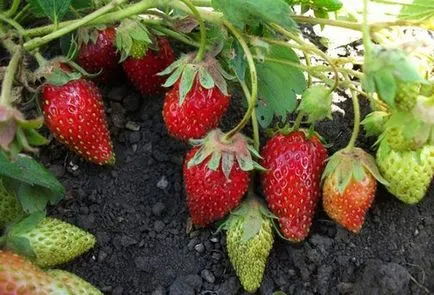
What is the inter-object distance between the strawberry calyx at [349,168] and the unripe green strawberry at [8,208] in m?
0.60

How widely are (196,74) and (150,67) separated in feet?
0.71

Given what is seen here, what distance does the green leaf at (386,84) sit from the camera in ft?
4.65

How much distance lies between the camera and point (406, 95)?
→ 1455mm

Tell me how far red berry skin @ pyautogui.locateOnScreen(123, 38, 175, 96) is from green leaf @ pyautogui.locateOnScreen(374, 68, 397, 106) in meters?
0.59

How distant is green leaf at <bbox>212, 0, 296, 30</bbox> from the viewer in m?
1.57

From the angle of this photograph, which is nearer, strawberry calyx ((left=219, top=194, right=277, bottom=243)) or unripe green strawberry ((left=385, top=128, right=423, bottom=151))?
unripe green strawberry ((left=385, top=128, right=423, bottom=151))

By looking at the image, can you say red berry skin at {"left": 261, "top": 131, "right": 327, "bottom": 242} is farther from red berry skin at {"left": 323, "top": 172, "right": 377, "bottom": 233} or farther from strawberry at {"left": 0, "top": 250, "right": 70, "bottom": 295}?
strawberry at {"left": 0, "top": 250, "right": 70, "bottom": 295}

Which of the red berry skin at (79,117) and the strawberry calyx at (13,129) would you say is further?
the red berry skin at (79,117)

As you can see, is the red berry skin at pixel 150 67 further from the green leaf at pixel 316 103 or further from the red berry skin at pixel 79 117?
the green leaf at pixel 316 103

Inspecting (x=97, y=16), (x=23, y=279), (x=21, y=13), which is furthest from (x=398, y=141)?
(x=21, y=13)

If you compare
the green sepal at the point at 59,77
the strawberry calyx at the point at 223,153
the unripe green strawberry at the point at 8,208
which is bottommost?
the unripe green strawberry at the point at 8,208

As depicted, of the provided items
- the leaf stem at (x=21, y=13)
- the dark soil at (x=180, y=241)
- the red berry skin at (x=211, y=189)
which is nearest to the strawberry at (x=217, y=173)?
the red berry skin at (x=211, y=189)

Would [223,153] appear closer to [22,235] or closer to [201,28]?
[201,28]

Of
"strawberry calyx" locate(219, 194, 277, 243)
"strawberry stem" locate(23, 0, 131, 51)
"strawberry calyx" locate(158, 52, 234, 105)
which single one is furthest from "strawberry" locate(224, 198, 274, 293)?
"strawberry stem" locate(23, 0, 131, 51)
